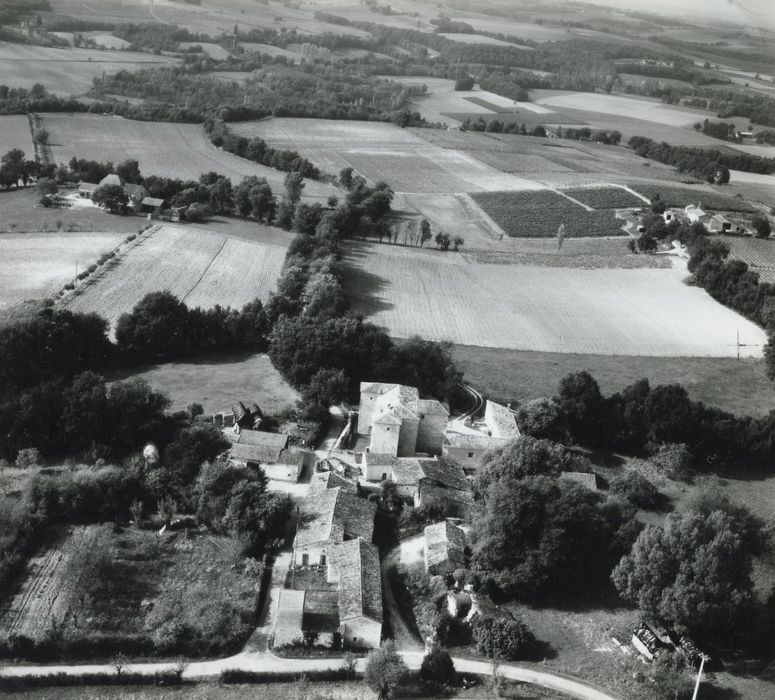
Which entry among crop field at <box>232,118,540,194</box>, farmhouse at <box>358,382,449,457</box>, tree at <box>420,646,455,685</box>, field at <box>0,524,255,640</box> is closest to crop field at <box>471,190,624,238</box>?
crop field at <box>232,118,540,194</box>

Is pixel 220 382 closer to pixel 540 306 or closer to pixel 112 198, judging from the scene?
pixel 540 306

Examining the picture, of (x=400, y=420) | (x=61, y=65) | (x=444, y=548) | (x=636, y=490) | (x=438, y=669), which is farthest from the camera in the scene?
(x=61, y=65)

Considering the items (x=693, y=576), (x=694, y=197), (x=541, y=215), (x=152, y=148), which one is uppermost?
(x=694, y=197)

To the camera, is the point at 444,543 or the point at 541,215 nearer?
the point at 444,543

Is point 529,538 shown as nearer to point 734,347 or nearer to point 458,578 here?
point 458,578

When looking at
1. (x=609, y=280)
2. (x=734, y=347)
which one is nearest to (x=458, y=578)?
(x=734, y=347)

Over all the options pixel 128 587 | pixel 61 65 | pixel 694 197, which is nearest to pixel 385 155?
pixel 694 197

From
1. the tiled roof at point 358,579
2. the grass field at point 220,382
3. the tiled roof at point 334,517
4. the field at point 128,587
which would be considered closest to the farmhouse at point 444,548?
the tiled roof at point 358,579
